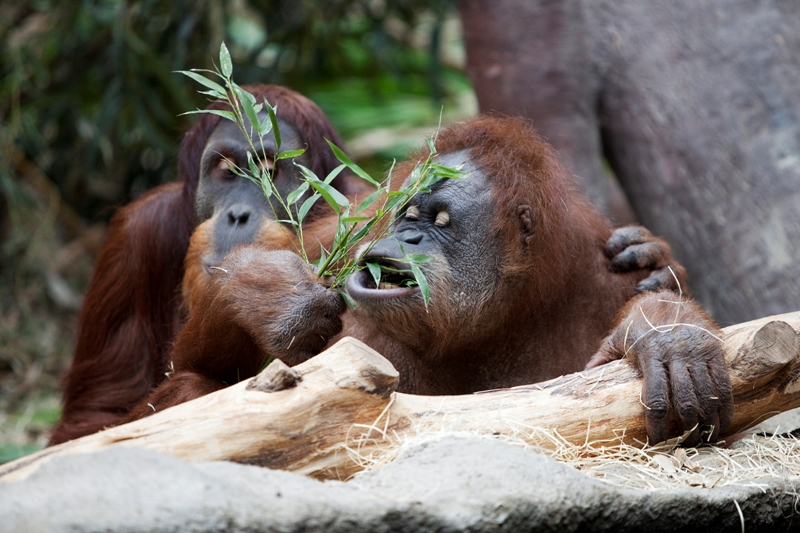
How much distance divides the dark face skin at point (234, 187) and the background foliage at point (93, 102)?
240cm

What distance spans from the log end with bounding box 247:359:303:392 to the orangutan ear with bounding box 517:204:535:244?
1.06 m

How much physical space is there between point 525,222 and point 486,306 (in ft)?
1.03

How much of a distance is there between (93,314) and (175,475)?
232cm

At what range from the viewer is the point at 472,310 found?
2.88 meters

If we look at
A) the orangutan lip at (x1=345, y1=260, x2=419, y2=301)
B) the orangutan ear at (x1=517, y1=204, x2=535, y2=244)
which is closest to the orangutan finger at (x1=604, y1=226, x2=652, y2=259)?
the orangutan ear at (x1=517, y1=204, x2=535, y2=244)

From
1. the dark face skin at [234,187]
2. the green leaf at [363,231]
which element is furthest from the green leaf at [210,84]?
the green leaf at [363,231]

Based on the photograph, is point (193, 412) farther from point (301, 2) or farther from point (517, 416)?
point (301, 2)

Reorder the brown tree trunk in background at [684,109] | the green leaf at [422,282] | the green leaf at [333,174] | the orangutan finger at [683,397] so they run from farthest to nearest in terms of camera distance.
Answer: the brown tree trunk in background at [684,109] < the green leaf at [333,174] < the green leaf at [422,282] < the orangutan finger at [683,397]

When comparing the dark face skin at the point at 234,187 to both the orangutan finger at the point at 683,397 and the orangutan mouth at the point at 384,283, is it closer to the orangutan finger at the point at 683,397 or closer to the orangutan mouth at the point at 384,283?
the orangutan mouth at the point at 384,283

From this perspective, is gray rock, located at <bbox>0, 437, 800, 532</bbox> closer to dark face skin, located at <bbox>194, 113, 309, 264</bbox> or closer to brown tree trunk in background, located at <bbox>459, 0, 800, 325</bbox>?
dark face skin, located at <bbox>194, 113, 309, 264</bbox>

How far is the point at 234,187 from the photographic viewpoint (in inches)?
141

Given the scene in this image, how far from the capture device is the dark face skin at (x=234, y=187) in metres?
3.42

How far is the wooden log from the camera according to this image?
7.06 ft

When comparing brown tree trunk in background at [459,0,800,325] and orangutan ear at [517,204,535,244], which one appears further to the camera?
brown tree trunk in background at [459,0,800,325]
